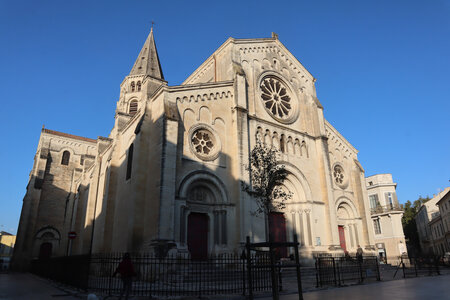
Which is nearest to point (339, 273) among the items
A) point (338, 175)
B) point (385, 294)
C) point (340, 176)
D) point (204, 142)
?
point (385, 294)

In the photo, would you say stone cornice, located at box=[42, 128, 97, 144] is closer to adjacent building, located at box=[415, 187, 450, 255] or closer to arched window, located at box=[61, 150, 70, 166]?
arched window, located at box=[61, 150, 70, 166]

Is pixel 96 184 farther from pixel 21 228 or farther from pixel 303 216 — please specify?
pixel 303 216

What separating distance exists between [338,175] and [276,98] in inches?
345

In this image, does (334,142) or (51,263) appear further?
A: (334,142)

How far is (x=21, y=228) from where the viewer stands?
3170cm

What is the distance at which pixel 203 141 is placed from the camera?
1838 cm

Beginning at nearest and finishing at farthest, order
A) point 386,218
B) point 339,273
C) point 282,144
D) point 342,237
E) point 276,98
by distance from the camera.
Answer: point 339,273 < point 282,144 < point 276,98 < point 342,237 < point 386,218

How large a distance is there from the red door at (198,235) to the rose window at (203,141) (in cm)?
381

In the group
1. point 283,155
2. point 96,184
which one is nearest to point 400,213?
point 283,155

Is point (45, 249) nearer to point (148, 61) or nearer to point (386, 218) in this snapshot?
point (148, 61)

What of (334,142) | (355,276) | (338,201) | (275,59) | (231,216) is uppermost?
(275,59)

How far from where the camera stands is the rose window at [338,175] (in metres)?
25.8

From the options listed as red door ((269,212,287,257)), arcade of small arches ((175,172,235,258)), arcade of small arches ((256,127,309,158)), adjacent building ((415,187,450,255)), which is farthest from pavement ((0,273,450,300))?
adjacent building ((415,187,450,255))

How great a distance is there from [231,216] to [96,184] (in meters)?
12.8
